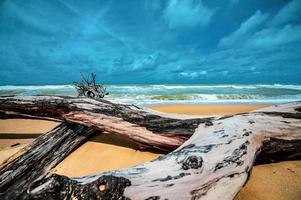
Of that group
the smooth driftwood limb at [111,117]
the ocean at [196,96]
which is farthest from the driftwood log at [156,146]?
the ocean at [196,96]

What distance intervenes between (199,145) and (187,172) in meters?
0.53

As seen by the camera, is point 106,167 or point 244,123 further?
point 106,167

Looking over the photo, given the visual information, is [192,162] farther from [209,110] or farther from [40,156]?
[209,110]

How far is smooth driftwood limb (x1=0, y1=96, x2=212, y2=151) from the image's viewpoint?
340 cm

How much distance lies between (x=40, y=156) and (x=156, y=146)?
5.26 feet

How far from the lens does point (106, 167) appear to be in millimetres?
3330

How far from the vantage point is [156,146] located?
350 centimetres

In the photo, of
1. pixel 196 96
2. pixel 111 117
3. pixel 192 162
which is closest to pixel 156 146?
pixel 111 117

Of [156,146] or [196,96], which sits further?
[196,96]

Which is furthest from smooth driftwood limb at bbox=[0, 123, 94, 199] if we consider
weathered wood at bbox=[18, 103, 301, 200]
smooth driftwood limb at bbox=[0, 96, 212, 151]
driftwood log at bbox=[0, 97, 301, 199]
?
weathered wood at bbox=[18, 103, 301, 200]

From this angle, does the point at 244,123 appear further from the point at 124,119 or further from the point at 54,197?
the point at 54,197

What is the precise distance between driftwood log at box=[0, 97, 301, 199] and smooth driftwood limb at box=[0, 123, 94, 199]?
0.01 meters

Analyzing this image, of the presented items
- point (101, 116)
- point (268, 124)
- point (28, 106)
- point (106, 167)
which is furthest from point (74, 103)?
point (268, 124)

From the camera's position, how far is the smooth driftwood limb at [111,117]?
3.40m
